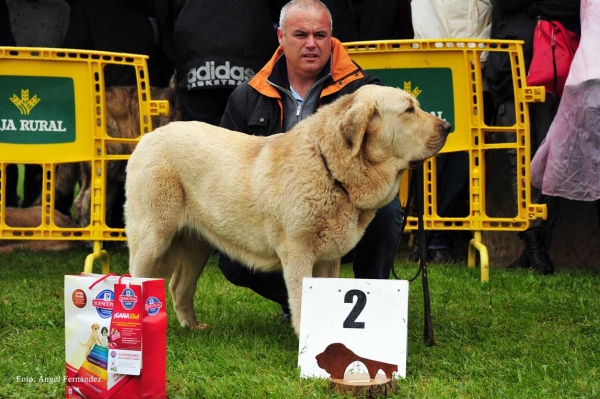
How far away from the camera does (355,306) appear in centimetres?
393

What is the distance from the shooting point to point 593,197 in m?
6.01

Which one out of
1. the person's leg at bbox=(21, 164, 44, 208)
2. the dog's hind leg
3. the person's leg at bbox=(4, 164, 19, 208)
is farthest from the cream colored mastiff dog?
the person's leg at bbox=(21, 164, 44, 208)

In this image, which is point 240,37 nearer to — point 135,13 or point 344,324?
point 135,13

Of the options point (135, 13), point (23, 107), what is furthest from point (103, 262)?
point (135, 13)

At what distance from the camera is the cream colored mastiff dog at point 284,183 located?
13.9ft

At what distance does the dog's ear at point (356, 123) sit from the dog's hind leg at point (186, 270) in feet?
3.93

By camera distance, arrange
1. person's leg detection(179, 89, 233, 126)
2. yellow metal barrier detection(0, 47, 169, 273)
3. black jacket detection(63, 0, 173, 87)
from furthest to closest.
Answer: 1. black jacket detection(63, 0, 173, 87)
2. person's leg detection(179, 89, 233, 126)
3. yellow metal barrier detection(0, 47, 169, 273)

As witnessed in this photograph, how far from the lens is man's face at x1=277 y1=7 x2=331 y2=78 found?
16.1 feet

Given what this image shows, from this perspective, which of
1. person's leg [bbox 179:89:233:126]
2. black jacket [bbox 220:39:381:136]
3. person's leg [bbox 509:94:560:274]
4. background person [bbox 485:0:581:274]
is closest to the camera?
black jacket [bbox 220:39:381:136]

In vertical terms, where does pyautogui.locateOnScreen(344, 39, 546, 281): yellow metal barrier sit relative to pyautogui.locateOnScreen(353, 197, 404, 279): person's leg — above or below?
above

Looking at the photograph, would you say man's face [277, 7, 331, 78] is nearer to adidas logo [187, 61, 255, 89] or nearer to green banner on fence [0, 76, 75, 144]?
adidas logo [187, 61, 255, 89]

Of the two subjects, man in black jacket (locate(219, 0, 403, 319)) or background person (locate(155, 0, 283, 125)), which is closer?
man in black jacket (locate(219, 0, 403, 319))

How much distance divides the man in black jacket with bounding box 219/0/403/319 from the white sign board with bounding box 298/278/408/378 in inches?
38.4

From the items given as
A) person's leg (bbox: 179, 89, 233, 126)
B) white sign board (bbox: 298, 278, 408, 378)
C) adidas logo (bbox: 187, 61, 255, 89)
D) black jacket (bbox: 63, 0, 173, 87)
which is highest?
black jacket (bbox: 63, 0, 173, 87)
